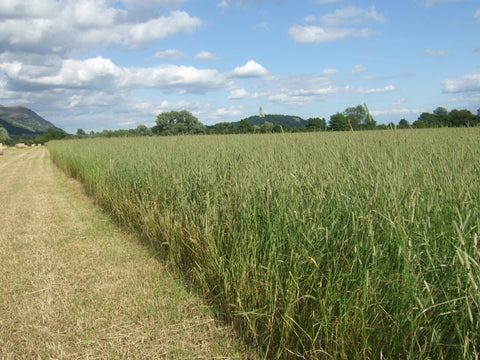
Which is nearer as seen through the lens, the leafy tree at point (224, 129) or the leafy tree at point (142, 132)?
the leafy tree at point (224, 129)

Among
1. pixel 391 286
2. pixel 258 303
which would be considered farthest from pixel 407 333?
pixel 258 303

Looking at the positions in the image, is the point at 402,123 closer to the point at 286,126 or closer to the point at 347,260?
the point at 286,126

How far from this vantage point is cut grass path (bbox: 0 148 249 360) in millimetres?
2104

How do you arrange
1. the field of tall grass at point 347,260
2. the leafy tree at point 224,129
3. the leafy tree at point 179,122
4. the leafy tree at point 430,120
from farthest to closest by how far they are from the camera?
the leafy tree at point 179,122 < the leafy tree at point 224,129 < the leafy tree at point 430,120 < the field of tall grass at point 347,260

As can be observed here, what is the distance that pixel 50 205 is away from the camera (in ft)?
21.4

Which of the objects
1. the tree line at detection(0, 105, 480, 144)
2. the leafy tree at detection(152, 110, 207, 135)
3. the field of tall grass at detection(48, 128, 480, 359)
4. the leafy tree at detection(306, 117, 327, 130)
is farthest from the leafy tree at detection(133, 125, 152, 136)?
the field of tall grass at detection(48, 128, 480, 359)

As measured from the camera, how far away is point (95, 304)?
8.68 feet

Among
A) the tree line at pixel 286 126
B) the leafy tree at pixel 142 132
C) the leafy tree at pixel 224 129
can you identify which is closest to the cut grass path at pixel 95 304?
the tree line at pixel 286 126

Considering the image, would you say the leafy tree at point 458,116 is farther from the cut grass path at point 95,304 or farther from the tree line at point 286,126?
the cut grass path at point 95,304

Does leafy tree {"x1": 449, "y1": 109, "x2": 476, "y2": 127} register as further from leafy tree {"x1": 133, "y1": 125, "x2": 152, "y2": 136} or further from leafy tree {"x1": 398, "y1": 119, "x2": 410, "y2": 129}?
leafy tree {"x1": 133, "y1": 125, "x2": 152, "y2": 136}

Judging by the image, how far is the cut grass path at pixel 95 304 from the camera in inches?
82.8

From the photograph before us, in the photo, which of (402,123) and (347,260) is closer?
(347,260)

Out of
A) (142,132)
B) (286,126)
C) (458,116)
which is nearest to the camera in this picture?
(286,126)

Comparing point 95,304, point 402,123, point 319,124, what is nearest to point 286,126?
point 319,124
